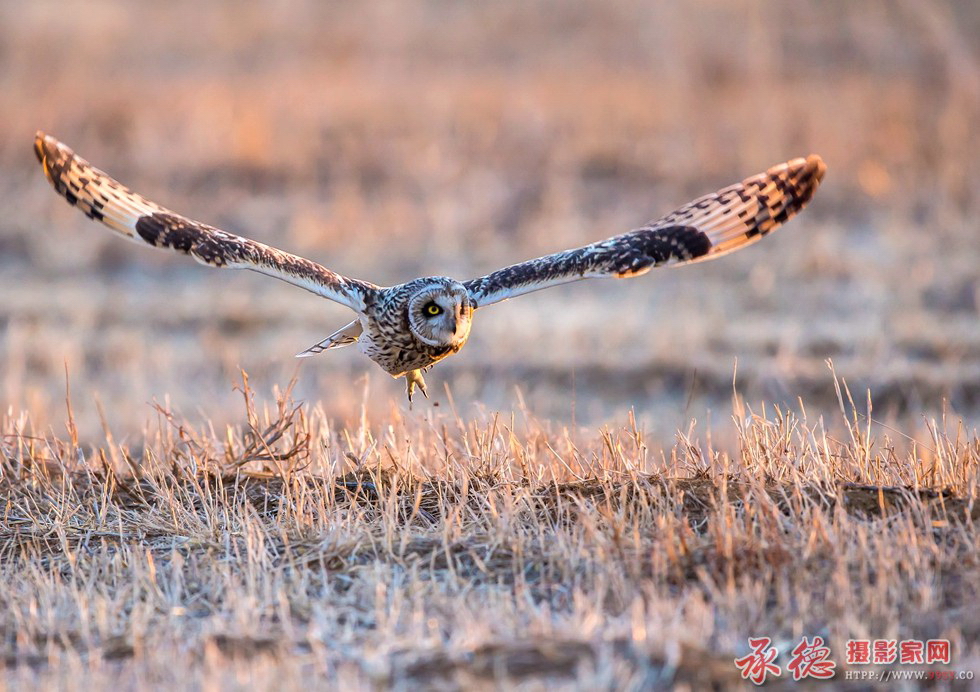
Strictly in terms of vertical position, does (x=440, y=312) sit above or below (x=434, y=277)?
below

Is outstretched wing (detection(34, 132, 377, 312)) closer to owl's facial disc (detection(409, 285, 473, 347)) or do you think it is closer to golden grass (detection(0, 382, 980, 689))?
owl's facial disc (detection(409, 285, 473, 347))

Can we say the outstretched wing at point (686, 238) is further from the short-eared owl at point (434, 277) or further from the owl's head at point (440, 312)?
the owl's head at point (440, 312)

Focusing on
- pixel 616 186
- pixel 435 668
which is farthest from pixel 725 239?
pixel 616 186

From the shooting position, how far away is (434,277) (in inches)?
250

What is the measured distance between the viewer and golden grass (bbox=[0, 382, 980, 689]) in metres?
4.40

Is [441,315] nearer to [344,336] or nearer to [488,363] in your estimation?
[344,336]

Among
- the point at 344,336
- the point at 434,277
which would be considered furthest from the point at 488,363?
the point at 434,277

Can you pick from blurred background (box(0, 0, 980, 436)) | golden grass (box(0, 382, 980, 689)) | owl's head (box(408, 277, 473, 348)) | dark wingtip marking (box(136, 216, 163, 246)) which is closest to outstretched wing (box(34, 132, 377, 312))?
dark wingtip marking (box(136, 216, 163, 246))

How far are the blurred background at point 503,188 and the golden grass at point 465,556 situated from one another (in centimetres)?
52

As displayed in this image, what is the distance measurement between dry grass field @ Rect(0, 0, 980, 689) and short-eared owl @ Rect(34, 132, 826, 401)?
0.45m

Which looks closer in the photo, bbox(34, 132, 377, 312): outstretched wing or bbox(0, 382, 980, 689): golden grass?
bbox(0, 382, 980, 689): golden grass

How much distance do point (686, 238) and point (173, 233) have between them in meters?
2.66

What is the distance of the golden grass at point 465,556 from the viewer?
4.40 meters

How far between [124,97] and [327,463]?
14211 millimetres
